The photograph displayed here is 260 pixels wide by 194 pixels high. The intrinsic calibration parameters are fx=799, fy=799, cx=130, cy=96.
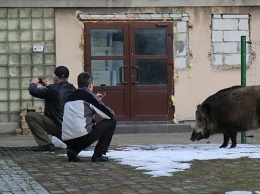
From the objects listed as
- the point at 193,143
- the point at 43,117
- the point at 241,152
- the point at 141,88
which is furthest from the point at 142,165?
the point at 141,88

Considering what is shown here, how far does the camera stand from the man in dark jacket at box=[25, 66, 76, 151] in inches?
477

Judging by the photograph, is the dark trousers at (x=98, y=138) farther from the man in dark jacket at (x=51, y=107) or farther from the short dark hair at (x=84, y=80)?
the man in dark jacket at (x=51, y=107)

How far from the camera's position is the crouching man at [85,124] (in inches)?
416

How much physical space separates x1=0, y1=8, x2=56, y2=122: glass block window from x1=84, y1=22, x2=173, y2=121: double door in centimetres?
85

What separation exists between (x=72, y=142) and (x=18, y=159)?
104 centimetres

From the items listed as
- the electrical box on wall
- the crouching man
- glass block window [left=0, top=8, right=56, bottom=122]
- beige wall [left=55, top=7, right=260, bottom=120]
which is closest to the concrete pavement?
the crouching man

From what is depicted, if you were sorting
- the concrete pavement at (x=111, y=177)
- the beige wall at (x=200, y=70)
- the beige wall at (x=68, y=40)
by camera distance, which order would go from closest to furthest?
the concrete pavement at (x=111, y=177) → the beige wall at (x=68, y=40) → the beige wall at (x=200, y=70)

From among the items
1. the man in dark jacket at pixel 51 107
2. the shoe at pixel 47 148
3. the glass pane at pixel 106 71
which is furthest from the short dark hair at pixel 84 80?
the glass pane at pixel 106 71

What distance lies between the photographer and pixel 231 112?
1212 cm

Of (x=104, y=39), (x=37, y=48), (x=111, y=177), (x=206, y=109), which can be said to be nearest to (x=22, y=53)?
(x=37, y=48)

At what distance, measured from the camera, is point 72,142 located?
10609 mm

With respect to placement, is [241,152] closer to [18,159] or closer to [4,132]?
[18,159]

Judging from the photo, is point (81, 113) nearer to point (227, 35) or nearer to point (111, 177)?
point (111, 177)

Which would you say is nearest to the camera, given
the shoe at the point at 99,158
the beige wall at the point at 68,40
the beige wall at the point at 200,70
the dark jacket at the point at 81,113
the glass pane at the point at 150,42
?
the dark jacket at the point at 81,113
